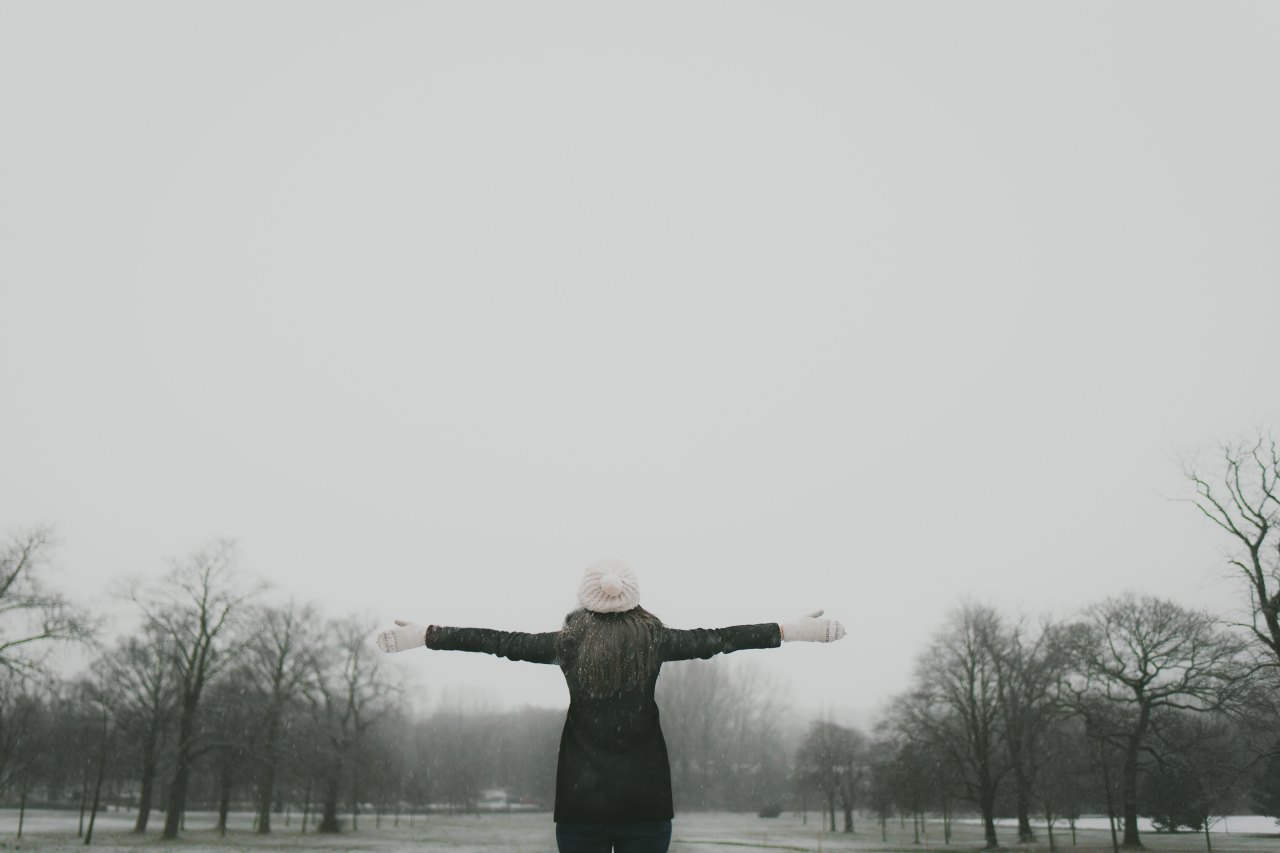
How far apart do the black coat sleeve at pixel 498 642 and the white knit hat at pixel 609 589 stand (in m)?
0.25

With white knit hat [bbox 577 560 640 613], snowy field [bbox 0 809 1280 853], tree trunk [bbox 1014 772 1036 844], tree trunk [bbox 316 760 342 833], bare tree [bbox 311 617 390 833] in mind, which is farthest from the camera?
bare tree [bbox 311 617 390 833]

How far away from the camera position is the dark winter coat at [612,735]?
12.4 ft

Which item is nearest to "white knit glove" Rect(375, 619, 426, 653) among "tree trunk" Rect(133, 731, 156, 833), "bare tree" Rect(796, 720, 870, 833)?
"tree trunk" Rect(133, 731, 156, 833)

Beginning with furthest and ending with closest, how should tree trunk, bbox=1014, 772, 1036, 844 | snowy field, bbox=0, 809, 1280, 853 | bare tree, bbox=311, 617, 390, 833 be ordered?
bare tree, bbox=311, 617, 390, 833 < tree trunk, bbox=1014, 772, 1036, 844 < snowy field, bbox=0, 809, 1280, 853

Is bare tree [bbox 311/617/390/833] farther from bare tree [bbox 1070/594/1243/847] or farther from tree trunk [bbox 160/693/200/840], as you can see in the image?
bare tree [bbox 1070/594/1243/847]

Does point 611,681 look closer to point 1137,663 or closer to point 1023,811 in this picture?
point 1137,663

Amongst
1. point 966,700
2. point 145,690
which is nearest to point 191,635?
point 145,690

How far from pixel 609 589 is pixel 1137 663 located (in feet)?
153

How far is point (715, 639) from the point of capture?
4098 mm

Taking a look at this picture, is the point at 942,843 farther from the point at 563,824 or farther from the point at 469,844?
the point at 563,824

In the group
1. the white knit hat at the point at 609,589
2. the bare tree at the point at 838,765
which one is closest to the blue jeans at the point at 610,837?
the white knit hat at the point at 609,589

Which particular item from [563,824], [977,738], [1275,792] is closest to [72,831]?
[977,738]

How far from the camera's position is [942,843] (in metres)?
51.0

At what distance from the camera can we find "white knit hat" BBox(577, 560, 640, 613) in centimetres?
401
